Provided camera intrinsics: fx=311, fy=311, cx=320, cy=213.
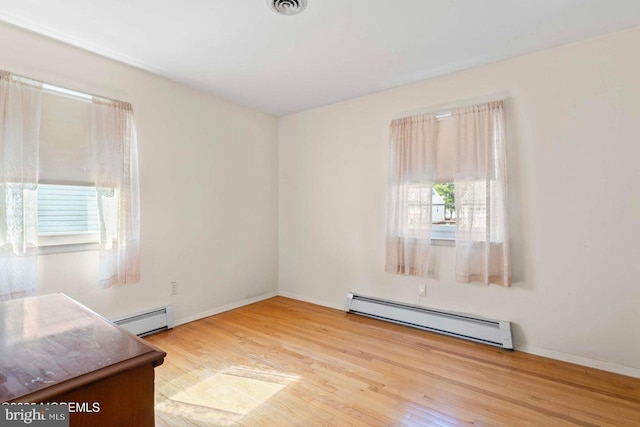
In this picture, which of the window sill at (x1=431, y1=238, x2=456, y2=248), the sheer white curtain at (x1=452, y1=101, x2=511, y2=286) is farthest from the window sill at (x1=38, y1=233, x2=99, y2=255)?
the sheer white curtain at (x1=452, y1=101, x2=511, y2=286)

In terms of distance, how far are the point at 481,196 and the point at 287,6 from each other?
216cm

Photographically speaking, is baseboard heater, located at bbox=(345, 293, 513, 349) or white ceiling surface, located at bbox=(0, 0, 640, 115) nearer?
white ceiling surface, located at bbox=(0, 0, 640, 115)

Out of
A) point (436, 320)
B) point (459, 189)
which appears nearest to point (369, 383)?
point (436, 320)

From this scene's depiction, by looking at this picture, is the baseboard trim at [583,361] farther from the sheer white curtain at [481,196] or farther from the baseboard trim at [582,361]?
the sheer white curtain at [481,196]

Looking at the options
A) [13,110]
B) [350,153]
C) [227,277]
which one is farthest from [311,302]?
[13,110]

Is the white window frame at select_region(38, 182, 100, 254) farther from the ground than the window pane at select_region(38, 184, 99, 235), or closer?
closer

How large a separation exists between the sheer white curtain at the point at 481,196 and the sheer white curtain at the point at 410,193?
0.93 ft

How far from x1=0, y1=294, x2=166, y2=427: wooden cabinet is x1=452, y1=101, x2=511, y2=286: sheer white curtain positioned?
2.65 metres

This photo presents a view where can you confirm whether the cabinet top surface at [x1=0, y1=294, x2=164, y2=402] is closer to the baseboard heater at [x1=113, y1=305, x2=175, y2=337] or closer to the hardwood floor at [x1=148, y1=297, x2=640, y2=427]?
the hardwood floor at [x1=148, y1=297, x2=640, y2=427]

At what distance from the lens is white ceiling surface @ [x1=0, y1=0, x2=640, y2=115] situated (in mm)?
2037

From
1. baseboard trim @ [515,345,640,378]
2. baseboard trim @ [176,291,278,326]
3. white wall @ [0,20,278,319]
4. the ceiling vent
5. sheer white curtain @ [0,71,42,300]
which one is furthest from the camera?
baseboard trim @ [176,291,278,326]

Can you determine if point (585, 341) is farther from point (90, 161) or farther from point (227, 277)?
point (90, 161)

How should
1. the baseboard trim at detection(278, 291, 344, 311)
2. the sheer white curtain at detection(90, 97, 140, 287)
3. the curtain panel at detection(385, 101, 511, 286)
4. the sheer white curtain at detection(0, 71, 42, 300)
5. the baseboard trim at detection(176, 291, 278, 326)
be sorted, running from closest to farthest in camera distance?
the sheer white curtain at detection(0, 71, 42, 300)
the sheer white curtain at detection(90, 97, 140, 287)
the curtain panel at detection(385, 101, 511, 286)
the baseboard trim at detection(176, 291, 278, 326)
the baseboard trim at detection(278, 291, 344, 311)

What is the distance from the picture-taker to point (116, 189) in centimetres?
269
